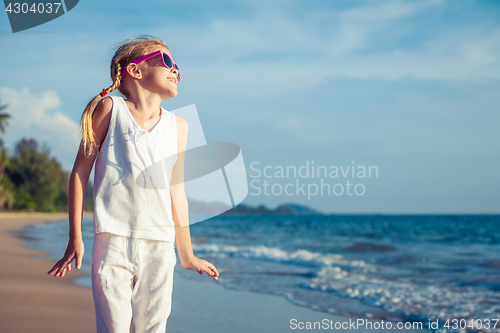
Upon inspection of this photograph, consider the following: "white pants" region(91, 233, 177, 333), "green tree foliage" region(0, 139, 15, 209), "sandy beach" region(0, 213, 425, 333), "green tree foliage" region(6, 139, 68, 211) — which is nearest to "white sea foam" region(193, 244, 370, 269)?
"sandy beach" region(0, 213, 425, 333)

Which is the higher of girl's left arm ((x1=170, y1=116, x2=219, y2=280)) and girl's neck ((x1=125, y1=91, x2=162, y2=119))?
girl's neck ((x1=125, y1=91, x2=162, y2=119))

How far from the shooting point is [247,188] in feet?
5.83

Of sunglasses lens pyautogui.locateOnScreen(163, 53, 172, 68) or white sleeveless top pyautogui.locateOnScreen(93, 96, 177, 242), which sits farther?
sunglasses lens pyautogui.locateOnScreen(163, 53, 172, 68)

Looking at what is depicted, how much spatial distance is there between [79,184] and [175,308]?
333 cm

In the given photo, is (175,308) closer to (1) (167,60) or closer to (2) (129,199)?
(2) (129,199)

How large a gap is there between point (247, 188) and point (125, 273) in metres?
0.62

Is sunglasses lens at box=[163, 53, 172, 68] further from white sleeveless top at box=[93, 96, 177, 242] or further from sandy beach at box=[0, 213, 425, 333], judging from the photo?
sandy beach at box=[0, 213, 425, 333]

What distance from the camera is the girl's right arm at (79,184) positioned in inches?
57.6

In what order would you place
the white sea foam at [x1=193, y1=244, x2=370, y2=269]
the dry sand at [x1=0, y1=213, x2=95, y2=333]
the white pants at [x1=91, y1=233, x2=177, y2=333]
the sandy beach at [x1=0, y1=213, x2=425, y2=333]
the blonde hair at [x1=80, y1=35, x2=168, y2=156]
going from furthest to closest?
the white sea foam at [x1=193, y1=244, x2=370, y2=269] → the sandy beach at [x1=0, y1=213, x2=425, y2=333] → the dry sand at [x1=0, y1=213, x2=95, y2=333] → the blonde hair at [x1=80, y1=35, x2=168, y2=156] → the white pants at [x1=91, y1=233, x2=177, y2=333]

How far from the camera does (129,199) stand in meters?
1.45

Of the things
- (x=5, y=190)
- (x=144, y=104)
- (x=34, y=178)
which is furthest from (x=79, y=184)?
(x=34, y=178)

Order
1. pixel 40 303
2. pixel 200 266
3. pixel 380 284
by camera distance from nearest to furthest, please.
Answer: pixel 200 266
pixel 40 303
pixel 380 284

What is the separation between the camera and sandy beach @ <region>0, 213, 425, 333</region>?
361 centimetres

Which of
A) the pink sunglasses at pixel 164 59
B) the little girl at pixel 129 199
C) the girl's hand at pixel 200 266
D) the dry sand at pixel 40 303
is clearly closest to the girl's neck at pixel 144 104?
the little girl at pixel 129 199
